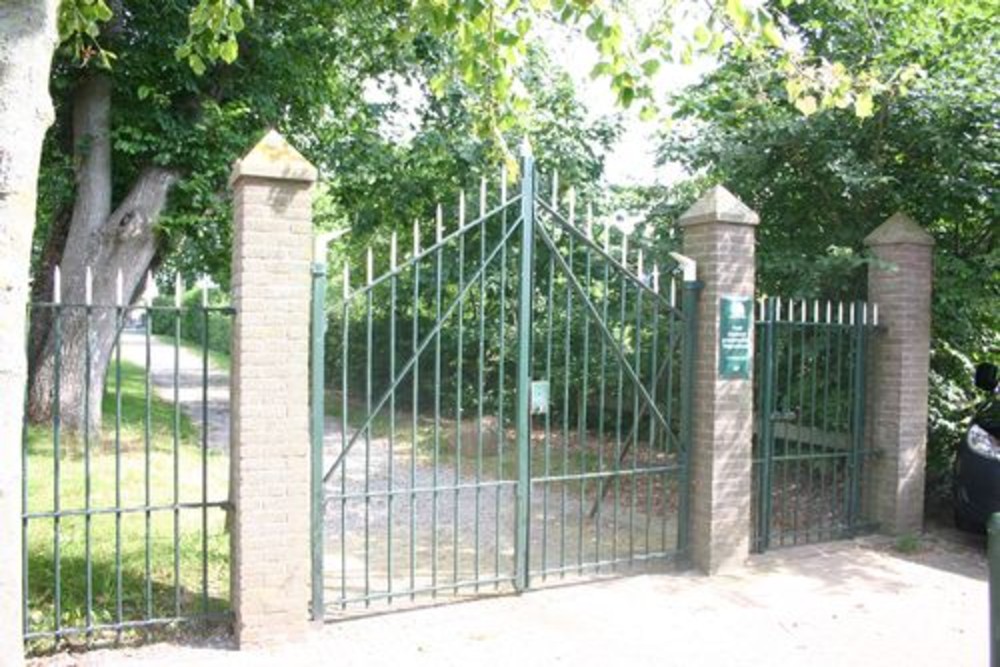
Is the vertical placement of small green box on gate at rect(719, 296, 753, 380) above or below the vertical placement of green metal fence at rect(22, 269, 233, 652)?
above

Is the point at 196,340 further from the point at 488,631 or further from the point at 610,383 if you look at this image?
the point at 488,631

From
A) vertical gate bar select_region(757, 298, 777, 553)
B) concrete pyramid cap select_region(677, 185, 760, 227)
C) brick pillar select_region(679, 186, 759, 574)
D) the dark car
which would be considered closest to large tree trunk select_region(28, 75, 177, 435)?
concrete pyramid cap select_region(677, 185, 760, 227)

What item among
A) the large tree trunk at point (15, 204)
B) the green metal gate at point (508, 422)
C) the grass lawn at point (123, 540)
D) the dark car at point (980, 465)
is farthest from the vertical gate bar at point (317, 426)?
the dark car at point (980, 465)

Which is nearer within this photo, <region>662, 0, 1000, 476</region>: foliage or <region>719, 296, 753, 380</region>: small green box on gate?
<region>719, 296, 753, 380</region>: small green box on gate

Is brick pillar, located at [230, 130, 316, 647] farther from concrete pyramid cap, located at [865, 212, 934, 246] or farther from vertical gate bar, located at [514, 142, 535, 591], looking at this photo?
concrete pyramid cap, located at [865, 212, 934, 246]

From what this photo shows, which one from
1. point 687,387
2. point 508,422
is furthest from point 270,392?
point 508,422

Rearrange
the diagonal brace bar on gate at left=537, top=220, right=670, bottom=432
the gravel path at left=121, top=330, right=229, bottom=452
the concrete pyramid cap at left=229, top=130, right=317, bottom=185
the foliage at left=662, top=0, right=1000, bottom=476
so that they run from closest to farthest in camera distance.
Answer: the concrete pyramid cap at left=229, top=130, right=317, bottom=185 < the diagonal brace bar on gate at left=537, top=220, right=670, bottom=432 < the foliage at left=662, top=0, right=1000, bottom=476 < the gravel path at left=121, top=330, right=229, bottom=452

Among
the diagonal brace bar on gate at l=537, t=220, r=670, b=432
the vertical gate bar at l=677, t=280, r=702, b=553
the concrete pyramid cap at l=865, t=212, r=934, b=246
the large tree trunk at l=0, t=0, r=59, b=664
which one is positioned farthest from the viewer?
the concrete pyramid cap at l=865, t=212, r=934, b=246

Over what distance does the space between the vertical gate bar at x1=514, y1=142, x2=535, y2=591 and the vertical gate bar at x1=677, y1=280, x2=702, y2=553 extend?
1.27 metres

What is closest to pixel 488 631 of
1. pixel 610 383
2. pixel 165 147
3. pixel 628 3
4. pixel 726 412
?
pixel 726 412

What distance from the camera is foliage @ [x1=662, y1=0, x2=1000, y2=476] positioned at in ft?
24.3

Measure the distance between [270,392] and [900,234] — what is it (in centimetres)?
523

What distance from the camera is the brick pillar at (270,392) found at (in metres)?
4.66

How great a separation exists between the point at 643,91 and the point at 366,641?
4179 mm
